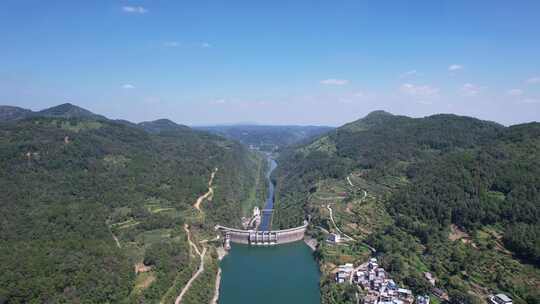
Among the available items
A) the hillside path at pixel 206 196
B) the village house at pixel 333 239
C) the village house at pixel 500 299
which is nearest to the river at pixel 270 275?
the village house at pixel 333 239

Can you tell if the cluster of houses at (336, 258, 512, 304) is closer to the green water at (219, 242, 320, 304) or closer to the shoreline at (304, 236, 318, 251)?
the green water at (219, 242, 320, 304)

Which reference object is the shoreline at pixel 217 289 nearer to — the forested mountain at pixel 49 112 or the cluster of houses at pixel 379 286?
the cluster of houses at pixel 379 286

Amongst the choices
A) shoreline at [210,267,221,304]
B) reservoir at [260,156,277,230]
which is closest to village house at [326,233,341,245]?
reservoir at [260,156,277,230]

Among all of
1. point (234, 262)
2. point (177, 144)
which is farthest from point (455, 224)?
point (177, 144)

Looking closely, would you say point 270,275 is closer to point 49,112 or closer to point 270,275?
point 270,275

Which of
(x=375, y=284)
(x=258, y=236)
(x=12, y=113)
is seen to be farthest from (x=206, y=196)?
(x=12, y=113)

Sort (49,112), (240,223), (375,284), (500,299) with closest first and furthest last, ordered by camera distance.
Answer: (500,299)
(375,284)
(240,223)
(49,112)

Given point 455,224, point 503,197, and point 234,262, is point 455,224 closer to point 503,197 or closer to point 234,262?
point 503,197
